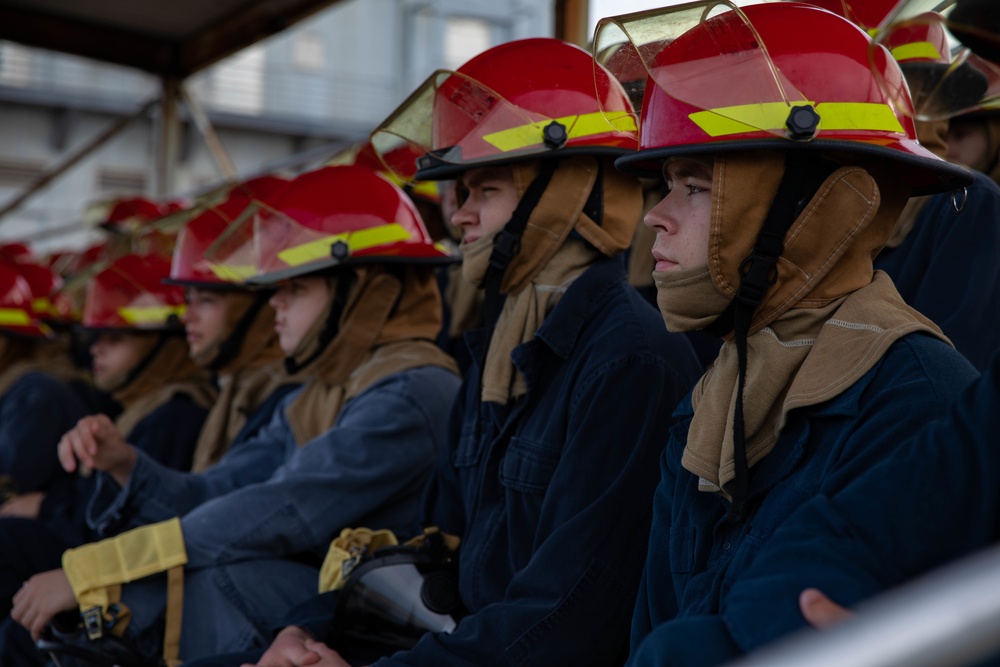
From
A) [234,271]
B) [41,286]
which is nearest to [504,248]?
[234,271]

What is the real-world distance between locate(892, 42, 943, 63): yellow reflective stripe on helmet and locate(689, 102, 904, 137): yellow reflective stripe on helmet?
11 centimetres

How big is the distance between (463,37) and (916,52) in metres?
24.1

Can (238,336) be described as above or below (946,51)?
below

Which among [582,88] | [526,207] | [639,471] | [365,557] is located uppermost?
[582,88]

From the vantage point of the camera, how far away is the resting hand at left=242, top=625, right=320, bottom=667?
8.39 ft

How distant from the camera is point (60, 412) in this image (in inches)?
208

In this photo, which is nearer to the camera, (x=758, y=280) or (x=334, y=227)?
(x=758, y=280)

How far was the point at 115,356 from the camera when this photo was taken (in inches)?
206

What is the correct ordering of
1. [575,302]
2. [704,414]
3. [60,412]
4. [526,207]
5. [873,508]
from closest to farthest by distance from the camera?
[873,508]
[704,414]
[575,302]
[526,207]
[60,412]

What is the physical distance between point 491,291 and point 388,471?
71cm

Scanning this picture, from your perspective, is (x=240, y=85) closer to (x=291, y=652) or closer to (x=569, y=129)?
(x=569, y=129)

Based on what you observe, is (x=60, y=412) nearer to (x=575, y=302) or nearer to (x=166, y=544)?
(x=166, y=544)

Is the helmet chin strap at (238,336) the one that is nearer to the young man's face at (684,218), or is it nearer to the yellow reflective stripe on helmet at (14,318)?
the yellow reflective stripe on helmet at (14,318)

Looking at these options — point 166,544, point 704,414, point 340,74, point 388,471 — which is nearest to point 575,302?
point 704,414
